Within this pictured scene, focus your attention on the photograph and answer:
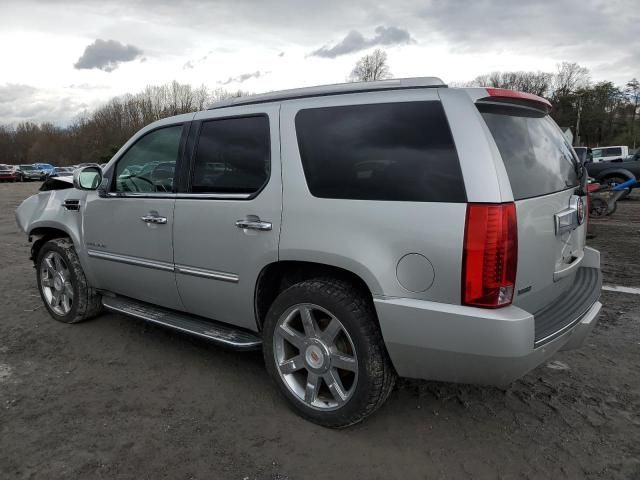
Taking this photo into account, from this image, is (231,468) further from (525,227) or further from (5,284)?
(5,284)

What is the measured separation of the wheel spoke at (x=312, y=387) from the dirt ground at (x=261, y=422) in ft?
0.57

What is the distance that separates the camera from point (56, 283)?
463 cm

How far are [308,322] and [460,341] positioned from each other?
89 centimetres

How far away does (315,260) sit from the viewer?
8.91ft

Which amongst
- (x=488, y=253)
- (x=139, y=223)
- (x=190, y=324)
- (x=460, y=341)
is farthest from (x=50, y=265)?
(x=488, y=253)

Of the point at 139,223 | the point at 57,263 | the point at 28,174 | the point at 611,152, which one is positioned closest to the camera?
the point at 139,223

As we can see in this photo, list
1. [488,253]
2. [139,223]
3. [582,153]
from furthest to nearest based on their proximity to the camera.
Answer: [582,153] < [139,223] < [488,253]

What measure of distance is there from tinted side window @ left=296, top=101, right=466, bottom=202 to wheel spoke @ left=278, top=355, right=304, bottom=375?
3.30 feet

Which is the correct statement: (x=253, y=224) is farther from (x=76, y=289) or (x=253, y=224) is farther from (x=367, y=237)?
(x=76, y=289)

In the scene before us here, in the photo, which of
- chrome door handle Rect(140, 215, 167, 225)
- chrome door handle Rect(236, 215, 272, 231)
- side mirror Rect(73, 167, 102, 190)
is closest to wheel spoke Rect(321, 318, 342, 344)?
chrome door handle Rect(236, 215, 272, 231)

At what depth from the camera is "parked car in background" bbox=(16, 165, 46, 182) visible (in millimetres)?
41594

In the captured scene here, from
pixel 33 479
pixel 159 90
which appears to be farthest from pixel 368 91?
pixel 159 90

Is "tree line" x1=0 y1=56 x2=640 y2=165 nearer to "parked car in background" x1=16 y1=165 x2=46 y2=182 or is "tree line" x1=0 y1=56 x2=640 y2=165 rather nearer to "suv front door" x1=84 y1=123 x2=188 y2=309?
"parked car in background" x1=16 y1=165 x2=46 y2=182

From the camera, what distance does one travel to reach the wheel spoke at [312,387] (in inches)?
113
